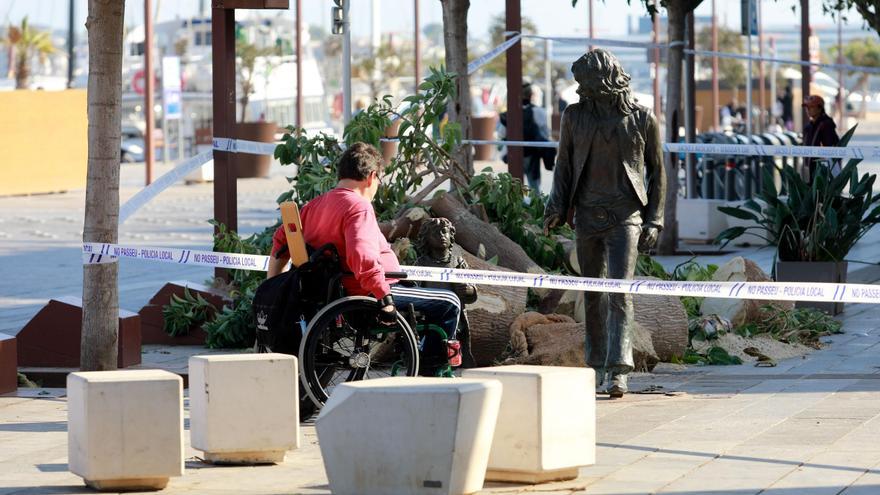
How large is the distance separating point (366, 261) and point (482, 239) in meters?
3.43

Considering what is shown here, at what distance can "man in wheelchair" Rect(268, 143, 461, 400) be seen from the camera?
809 cm

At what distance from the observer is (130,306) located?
14477mm

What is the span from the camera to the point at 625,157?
8828 millimetres

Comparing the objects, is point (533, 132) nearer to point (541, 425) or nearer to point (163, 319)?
point (163, 319)

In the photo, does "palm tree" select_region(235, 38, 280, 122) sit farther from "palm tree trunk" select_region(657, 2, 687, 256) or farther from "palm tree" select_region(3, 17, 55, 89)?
"palm tree trunk" select_region(657, 2, 687, 256)

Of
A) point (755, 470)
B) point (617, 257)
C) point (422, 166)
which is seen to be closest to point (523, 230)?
point (422, 166)

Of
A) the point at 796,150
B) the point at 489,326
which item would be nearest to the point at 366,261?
the point at 489,326

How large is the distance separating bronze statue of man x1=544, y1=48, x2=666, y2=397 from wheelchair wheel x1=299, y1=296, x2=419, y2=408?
1.21 m

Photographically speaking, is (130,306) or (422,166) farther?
(130,306)

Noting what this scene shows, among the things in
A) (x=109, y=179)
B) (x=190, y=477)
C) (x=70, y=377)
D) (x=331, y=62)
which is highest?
(x=331, y=62)

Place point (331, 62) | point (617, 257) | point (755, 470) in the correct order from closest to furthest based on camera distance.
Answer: point (755, 470) < point (617, 257) < point (331, 62)

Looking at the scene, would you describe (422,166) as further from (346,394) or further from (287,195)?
(346,394)

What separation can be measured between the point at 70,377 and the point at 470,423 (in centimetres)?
171

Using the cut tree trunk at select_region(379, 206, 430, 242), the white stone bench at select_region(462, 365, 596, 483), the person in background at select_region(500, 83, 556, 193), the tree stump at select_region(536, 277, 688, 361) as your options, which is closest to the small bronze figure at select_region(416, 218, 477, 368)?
the tree stump at select_region(536, 277, 688, 361)
